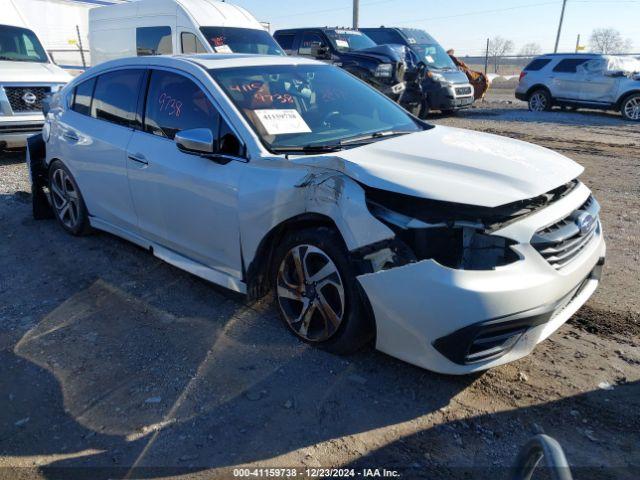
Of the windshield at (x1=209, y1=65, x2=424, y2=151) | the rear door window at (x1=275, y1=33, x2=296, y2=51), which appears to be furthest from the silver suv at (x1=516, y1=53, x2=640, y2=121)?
the windshield at (x1=209, y1=65, x2=424, y2=151)

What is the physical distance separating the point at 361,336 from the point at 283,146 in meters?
1.25

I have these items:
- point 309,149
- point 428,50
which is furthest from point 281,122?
point 428,50

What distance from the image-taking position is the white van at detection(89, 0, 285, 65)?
948 cm

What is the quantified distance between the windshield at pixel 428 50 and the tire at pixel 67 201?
10951 mm

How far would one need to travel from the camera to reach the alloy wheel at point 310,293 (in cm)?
Result: 305

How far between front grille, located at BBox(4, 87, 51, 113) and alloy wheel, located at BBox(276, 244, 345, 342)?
23.3 feet

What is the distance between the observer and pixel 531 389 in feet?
9.57

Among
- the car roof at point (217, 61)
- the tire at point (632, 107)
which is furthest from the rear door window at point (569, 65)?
the car roof at point (217, 61)

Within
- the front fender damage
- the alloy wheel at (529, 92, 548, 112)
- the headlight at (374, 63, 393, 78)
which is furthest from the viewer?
the alloy wheel at (529, 92, 548, 112)

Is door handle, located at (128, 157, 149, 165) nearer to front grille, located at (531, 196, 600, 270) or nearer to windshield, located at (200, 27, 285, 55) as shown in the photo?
front grille, located at (531, 196, 600, 270)

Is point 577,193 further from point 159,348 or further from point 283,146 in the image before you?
point 159,348

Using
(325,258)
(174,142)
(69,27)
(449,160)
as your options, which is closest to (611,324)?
(449,160)

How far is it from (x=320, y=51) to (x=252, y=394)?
11862 mm

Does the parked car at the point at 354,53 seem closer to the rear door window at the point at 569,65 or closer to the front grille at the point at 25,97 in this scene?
the rear door window at the point at 569,65
